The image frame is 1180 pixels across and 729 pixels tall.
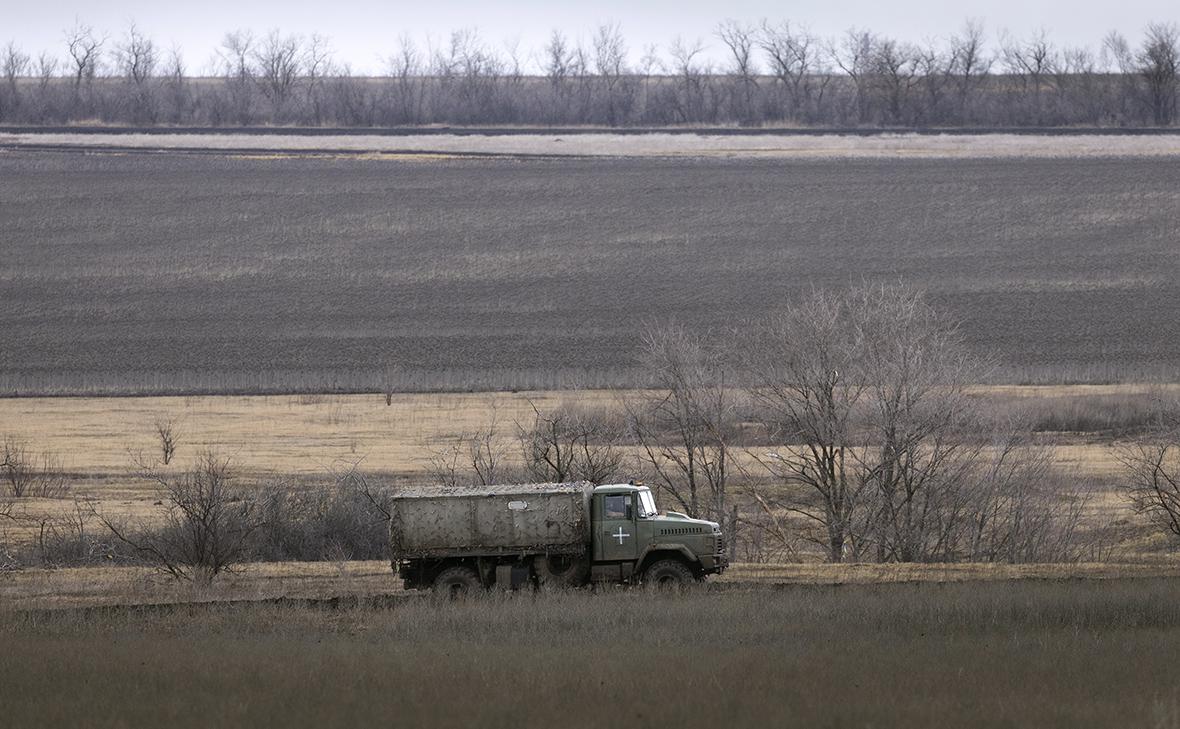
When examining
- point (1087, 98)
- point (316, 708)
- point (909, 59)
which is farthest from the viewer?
point (909, 59)

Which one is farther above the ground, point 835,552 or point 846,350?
point 846,350

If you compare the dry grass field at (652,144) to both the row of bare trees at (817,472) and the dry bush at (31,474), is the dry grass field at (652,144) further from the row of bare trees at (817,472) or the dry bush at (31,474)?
the dry bush at (31,474)

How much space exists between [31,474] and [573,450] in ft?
54.5

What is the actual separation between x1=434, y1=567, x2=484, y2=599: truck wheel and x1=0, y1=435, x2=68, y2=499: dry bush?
722 inches

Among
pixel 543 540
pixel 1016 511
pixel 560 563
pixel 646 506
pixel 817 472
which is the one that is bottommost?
pixel 1016 511

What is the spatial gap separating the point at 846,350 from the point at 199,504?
17375 millimetres

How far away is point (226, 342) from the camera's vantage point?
67.6m

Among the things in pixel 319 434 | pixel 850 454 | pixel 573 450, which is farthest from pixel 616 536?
pixel 319 434

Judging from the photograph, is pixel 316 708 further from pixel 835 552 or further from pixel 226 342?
pixel 226 342

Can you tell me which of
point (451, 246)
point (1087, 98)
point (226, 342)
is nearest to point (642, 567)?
point (226, 342)

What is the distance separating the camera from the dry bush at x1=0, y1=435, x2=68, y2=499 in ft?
132

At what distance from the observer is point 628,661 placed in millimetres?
18031

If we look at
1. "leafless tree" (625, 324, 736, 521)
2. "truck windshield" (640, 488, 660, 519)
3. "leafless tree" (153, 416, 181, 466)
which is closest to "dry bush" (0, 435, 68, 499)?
"leafless tree" (153, 416, 181, 466)

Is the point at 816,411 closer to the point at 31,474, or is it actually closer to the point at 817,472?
the point at 817,472
